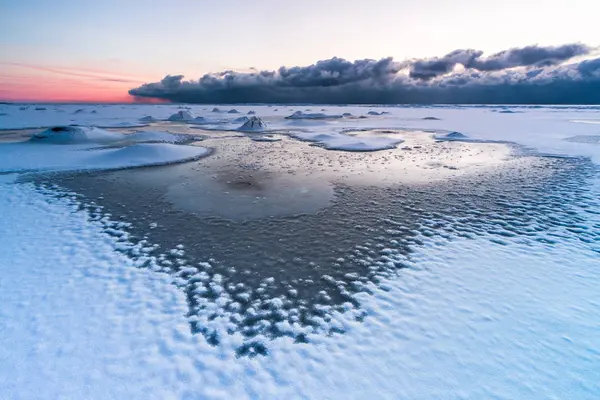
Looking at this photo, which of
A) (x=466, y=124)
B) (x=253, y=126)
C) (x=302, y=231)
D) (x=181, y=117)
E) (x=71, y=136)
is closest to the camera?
(x=302, y=231)

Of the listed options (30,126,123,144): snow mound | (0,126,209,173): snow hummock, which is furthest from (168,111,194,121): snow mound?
(0,126,209,173): snow hummock

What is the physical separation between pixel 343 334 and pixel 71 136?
29.3 m

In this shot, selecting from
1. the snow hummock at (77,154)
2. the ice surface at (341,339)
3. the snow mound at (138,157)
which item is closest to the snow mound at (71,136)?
the snow hummock at (77,154)

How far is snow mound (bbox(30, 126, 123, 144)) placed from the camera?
990 inches

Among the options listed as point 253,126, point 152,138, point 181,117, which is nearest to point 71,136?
point 152,138

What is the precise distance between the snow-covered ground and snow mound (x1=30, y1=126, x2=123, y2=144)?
71.1ft

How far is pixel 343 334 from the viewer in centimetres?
506

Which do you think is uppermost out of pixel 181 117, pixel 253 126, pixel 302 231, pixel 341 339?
pixel 181 117

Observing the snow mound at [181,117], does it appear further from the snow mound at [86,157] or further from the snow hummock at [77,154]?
the snow mound at [86,157]

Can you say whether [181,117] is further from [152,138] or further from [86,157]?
[86,157]

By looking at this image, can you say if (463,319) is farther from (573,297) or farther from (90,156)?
(90,156)

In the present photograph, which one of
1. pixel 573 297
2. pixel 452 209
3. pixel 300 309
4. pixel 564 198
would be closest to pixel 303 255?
pixel 300 309

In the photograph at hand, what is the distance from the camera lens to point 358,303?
5.82 meters

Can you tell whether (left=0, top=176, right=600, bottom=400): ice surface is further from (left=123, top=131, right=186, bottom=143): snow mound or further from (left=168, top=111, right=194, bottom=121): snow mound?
(left=168, top=111, right=194, bottom=121): snow mound
